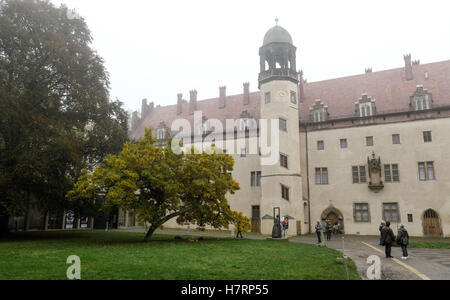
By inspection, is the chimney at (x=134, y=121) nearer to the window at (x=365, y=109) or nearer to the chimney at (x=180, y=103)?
the chimney at (x=180, y=103)

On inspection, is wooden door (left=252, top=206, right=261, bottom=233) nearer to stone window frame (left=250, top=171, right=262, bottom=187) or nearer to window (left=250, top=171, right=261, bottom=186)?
stone window frame (left=250, top=171, right=262, bottom=187)

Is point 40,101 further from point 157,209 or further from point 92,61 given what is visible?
point 157,209

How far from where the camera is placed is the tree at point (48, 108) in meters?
20.8

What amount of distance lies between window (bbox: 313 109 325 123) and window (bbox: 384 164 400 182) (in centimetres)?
860

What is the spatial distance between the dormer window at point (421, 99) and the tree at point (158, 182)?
2230cm

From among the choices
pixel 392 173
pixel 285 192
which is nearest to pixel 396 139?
pixel 392 173

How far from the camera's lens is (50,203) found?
22.5 metres

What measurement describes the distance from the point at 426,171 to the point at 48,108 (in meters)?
34.1

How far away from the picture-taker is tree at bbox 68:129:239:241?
19812 millimetres

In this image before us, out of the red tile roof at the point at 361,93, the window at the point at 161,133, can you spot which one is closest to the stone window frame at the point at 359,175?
the red tile roof at the point at 361,93

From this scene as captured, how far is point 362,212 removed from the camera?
3347cm
